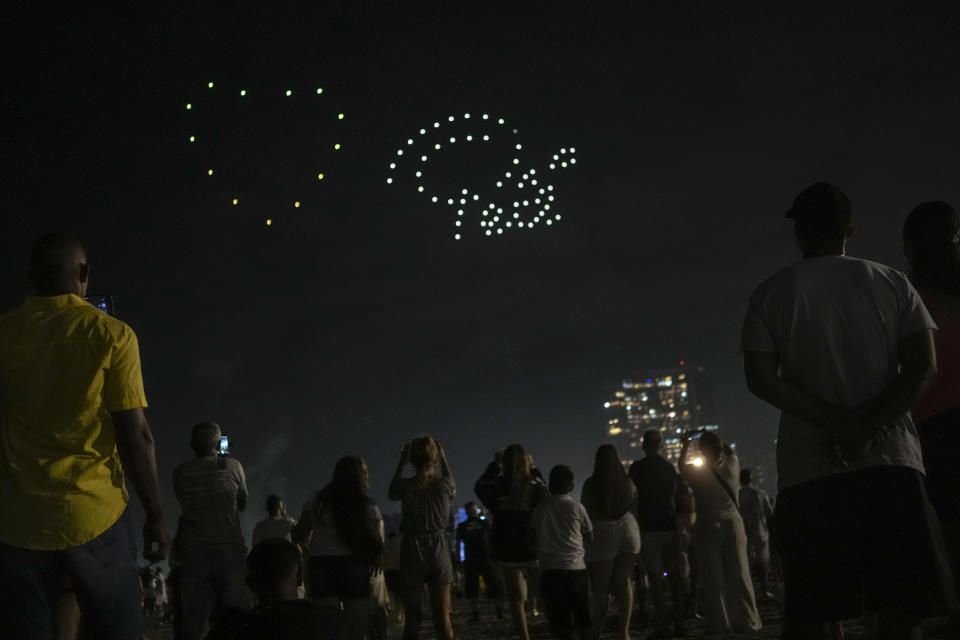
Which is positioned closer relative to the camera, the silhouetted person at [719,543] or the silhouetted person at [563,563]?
the silhouetted person at [563,563]

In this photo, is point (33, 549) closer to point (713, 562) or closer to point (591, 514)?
point (591, 514)

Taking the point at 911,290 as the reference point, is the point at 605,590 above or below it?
below

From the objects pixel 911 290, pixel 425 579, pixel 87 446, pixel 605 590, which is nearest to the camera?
pixel 911 290

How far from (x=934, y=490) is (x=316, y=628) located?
2946 millimetres

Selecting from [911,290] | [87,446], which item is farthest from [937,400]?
[87,446]

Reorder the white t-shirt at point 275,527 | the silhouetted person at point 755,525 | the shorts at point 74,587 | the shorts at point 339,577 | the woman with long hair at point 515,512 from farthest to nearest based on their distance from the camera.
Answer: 1. the silhouetted person at point 755,525
2. the white t-shirt at point 275,527
3. the woman with long hair at point 515,512
4. the shorts at point 339,577
5. the shorts at point 74,587

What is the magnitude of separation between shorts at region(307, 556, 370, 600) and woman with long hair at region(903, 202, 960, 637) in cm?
567

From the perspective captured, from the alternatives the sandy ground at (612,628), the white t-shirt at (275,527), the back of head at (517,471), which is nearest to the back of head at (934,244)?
the sandy ground at (612,628)

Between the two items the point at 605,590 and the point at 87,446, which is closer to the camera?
the point at 87,446

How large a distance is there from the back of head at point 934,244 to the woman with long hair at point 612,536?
5.81 meters

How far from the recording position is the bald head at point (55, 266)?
14.1ft

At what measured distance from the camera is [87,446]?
4074 millimetres

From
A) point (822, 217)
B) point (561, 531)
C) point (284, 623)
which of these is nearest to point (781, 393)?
point (822, 217)

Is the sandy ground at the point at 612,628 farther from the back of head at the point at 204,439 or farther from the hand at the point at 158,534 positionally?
the hand at the point at 158,534
